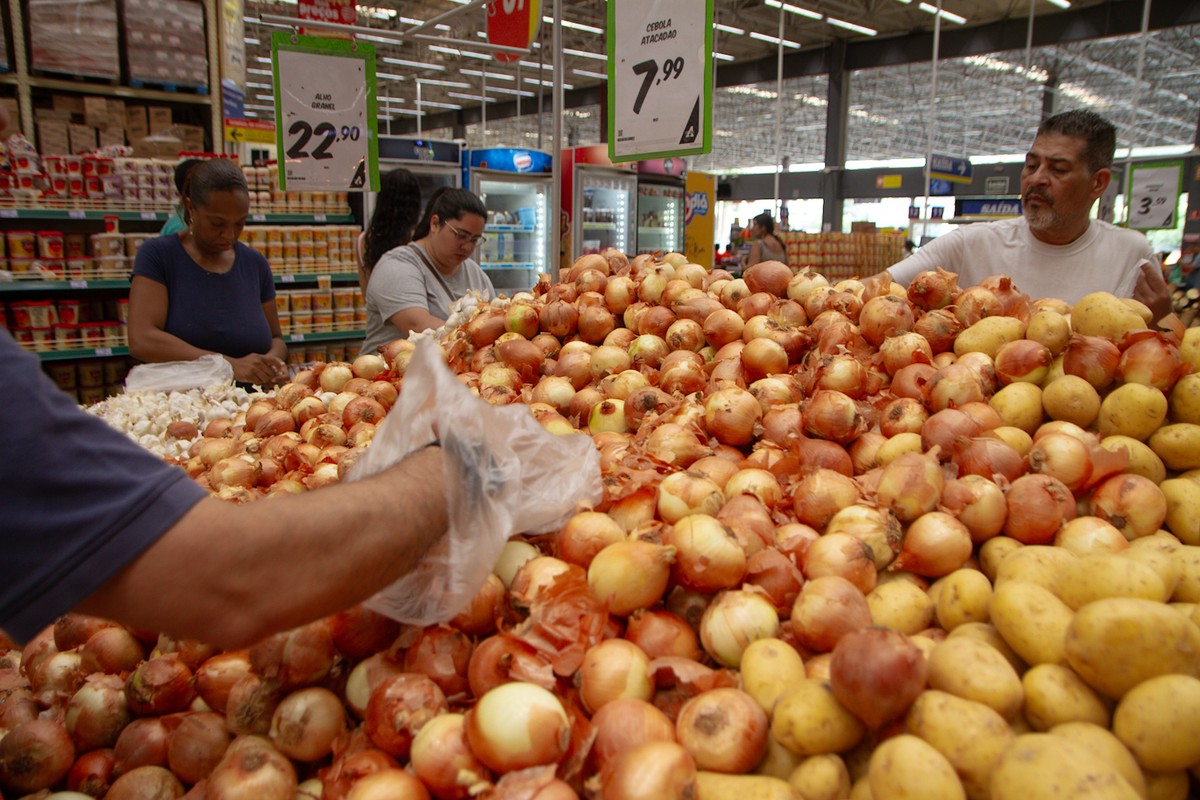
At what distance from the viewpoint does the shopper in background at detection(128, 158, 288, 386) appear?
3330 millimetres

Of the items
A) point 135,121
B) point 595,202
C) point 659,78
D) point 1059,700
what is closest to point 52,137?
point 135,121

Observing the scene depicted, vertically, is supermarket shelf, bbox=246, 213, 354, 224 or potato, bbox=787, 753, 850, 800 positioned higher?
supermarket shelf, bbox=246, 213, 354, 224

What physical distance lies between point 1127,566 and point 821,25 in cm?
1815

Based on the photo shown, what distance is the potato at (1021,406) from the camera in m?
1.63

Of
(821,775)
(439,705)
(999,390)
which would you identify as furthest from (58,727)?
(999,390)

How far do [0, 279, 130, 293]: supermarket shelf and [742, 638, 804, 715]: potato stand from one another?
535cm

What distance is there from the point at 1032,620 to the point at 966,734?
0.72 ft

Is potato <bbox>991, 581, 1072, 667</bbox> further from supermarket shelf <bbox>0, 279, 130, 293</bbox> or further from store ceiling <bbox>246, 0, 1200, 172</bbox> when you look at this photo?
store ceiling <bbox>246, 0, 1200, 172</bbox>

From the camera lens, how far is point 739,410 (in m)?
1.69

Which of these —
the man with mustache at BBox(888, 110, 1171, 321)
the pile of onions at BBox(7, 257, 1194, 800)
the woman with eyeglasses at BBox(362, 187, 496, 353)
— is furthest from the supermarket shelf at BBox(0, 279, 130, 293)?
the man with mustache at BBox(888, 110, 1171, 321)

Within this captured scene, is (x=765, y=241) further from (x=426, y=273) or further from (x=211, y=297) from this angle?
(x=211, y=297)

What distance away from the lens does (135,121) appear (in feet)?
18.6

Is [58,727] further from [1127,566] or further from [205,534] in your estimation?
[1127,566]

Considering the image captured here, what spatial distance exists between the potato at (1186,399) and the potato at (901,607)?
0.80 meters
